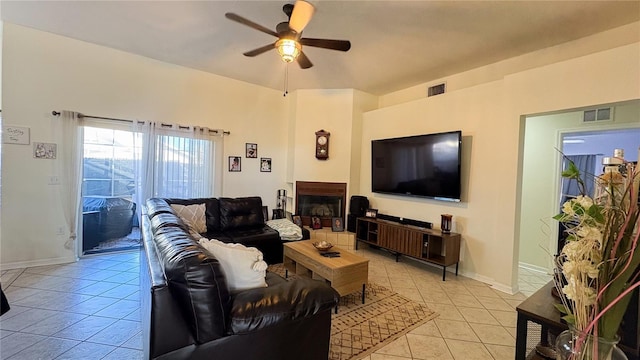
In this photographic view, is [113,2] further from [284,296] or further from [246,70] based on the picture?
[284,296]

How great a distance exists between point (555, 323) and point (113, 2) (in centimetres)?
441

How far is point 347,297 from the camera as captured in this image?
115 inches

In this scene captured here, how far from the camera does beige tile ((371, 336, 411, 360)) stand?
2.03 meters

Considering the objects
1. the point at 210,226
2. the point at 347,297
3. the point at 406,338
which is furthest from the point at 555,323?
the point at 210,226

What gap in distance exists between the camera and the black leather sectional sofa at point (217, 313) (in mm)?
1251

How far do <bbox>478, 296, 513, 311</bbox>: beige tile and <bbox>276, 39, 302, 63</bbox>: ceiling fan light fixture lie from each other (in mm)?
3246

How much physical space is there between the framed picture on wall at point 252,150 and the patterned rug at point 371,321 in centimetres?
335

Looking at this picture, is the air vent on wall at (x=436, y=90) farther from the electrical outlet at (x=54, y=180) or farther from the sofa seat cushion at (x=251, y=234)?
the electrical outlet at (x=54, y=180)

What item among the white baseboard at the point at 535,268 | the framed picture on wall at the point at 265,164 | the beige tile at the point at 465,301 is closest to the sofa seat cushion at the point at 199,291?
the beige tile at the point at 465,301

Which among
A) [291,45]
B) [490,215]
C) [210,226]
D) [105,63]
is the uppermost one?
[105,63]

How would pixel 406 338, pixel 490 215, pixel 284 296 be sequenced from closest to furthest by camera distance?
pixel 284 296 < pixel 406 338 < pixel 490 215

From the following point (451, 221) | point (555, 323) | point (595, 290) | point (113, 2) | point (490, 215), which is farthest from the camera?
point (451, 221)

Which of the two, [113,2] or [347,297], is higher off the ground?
[113,2]

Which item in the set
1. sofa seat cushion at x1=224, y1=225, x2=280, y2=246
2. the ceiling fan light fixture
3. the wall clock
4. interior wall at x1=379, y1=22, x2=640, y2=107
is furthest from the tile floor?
interior wall at x1=379, y1=22, x2=640, y2=107
